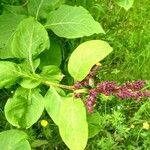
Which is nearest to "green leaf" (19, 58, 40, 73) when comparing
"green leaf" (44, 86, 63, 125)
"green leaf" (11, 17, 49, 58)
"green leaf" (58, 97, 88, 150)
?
"green leaf" (11, 17, 49, 58)

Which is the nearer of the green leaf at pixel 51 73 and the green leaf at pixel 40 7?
the green leaf at pixel 51 73

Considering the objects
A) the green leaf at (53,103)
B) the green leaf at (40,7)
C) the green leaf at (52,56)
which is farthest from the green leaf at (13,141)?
the green leaf at (40,7)

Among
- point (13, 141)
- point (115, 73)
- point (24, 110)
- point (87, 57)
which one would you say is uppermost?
point (87, 57)

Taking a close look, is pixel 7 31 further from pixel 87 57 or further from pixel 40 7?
pixel 87 57

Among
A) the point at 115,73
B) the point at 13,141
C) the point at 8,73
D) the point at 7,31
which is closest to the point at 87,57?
the point at 8,73

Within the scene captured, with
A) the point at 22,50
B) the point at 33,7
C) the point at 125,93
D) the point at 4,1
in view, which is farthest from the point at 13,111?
the point at 4,1

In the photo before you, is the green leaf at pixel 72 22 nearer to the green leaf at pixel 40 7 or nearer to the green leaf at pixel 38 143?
the green leaf at pixel 40 7
